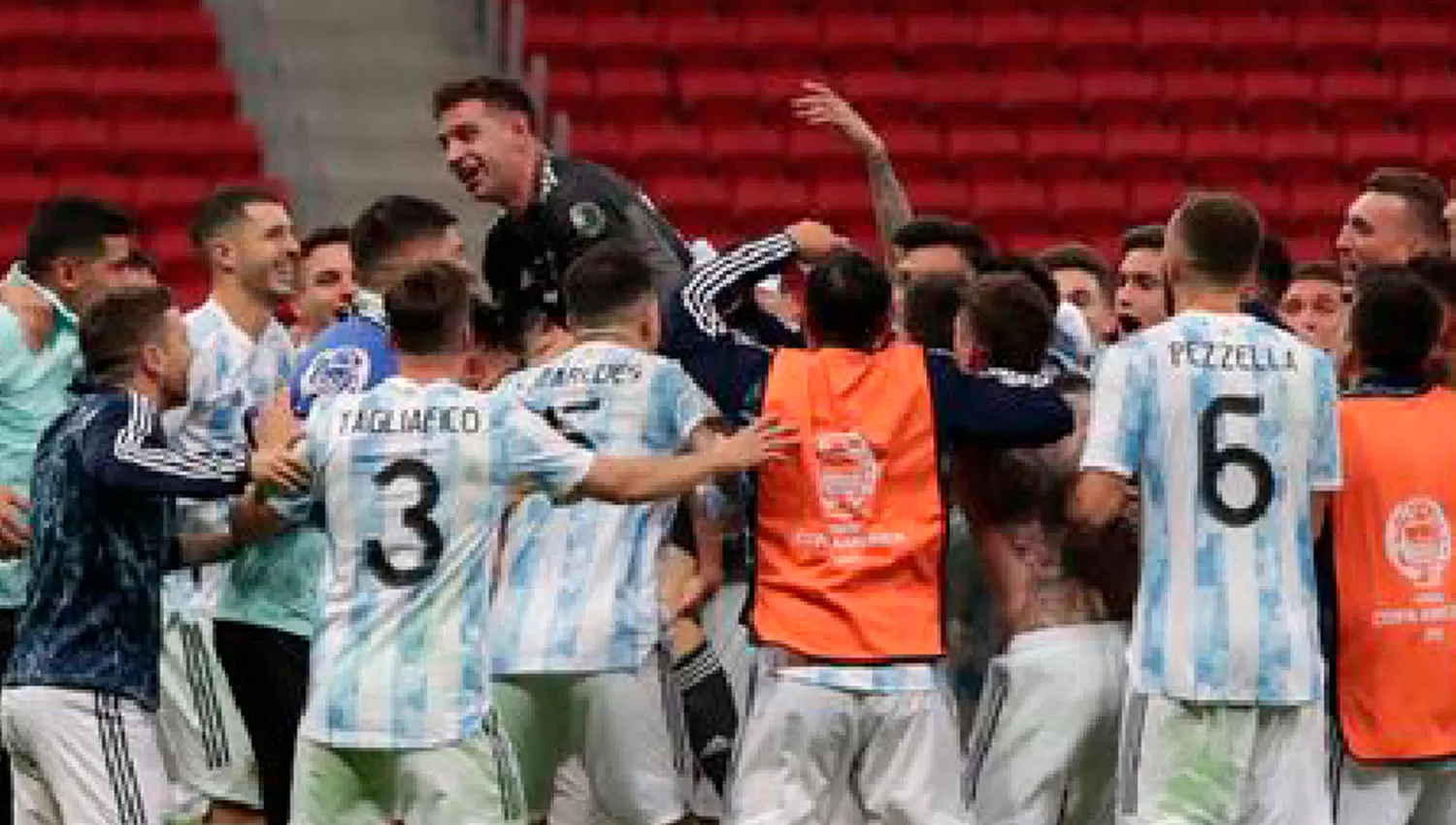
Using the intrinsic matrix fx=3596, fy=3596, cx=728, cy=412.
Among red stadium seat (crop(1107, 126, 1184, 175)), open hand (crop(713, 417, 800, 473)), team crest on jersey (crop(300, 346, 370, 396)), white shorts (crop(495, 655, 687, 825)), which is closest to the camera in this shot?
open hand (crop(713, 417, 800, 473))

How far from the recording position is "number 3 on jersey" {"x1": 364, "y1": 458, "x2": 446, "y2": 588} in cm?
838

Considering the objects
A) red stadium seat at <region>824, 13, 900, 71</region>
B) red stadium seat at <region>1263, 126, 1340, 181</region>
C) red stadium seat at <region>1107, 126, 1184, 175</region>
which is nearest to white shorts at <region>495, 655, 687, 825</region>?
red stadium seat at <region>1107, 126, 1184, 175</region>

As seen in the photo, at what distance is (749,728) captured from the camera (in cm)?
886

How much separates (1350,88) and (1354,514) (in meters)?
12.9

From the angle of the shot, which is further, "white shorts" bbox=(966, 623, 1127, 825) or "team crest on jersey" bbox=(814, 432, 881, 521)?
"white shorts" bbox=(966, 623, 1127, 825)

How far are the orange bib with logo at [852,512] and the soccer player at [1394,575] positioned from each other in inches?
40.1

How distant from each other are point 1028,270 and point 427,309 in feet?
6.51

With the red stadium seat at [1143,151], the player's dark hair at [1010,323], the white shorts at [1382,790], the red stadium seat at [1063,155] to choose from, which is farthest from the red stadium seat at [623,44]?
the white shorts at [1382,790]

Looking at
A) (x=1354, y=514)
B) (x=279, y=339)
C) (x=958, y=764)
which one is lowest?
(x=958, y=764)

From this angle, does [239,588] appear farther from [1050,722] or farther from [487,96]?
[1050,722]

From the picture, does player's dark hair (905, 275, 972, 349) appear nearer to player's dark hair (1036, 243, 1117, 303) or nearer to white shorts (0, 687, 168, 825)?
player's dark hair (1036, 243, 1117, 303)

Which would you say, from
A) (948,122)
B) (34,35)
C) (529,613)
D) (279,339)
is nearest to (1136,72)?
(948,122)

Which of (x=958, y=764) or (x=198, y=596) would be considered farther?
(x=198, y=596)

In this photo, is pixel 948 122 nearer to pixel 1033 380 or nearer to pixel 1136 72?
pixel 1136 72
